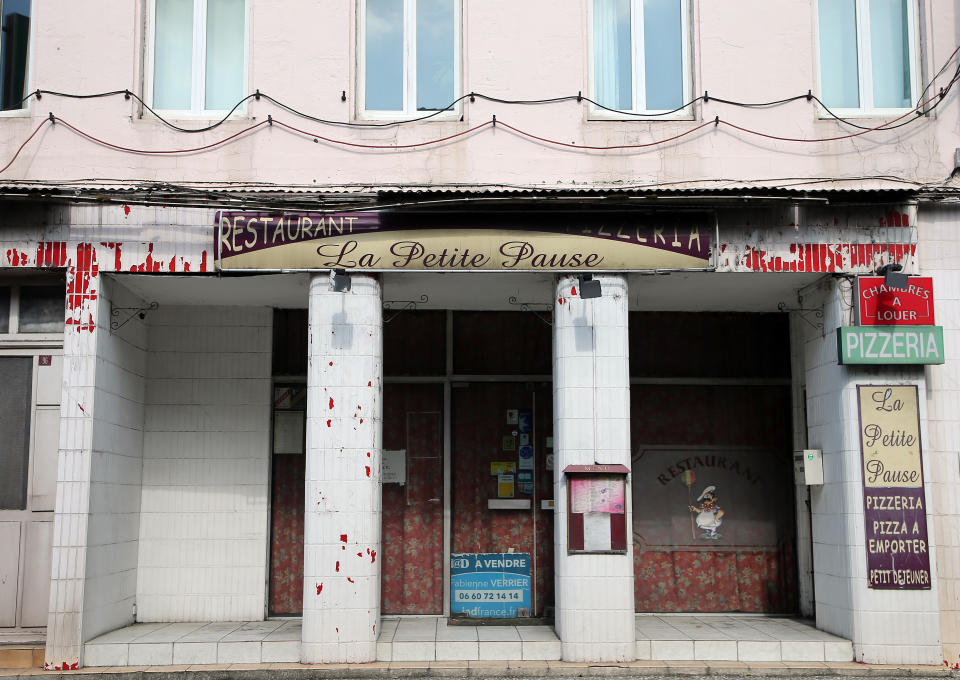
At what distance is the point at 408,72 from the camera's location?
10.1 m

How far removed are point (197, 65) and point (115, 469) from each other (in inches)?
172

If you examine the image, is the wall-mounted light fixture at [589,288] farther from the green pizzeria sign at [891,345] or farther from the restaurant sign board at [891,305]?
the restaurant sign board at [891,305]

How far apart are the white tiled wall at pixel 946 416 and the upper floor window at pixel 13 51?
952cm

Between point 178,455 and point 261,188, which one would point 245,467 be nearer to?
point 178,455

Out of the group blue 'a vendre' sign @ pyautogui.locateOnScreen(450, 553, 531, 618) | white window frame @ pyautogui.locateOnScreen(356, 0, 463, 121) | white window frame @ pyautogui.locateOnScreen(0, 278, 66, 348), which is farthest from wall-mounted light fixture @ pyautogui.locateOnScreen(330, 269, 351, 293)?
blue 'a vendre' sign @ pyautogui.locateOnScreen(450, 553, 531, 618)

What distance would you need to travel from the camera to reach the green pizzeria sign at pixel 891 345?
30.8ft

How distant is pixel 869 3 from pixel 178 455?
9203 millimetres

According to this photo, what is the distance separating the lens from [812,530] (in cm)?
1034

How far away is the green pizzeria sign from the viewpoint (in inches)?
370

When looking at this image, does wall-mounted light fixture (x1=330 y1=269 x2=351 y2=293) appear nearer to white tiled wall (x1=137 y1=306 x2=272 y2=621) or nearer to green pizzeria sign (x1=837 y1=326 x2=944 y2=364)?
white tiled wall (x1=137 y1=306 x2=272 y2=621)

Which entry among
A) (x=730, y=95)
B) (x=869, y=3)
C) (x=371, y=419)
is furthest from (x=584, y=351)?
(x=869, y=3)

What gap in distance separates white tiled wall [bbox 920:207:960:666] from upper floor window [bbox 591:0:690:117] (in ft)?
9.72

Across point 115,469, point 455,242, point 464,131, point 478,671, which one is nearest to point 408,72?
point 464,131

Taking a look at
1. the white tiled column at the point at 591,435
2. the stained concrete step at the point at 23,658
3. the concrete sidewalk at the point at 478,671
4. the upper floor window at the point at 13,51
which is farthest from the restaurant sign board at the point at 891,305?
the upper floor window at the point at 13,51
